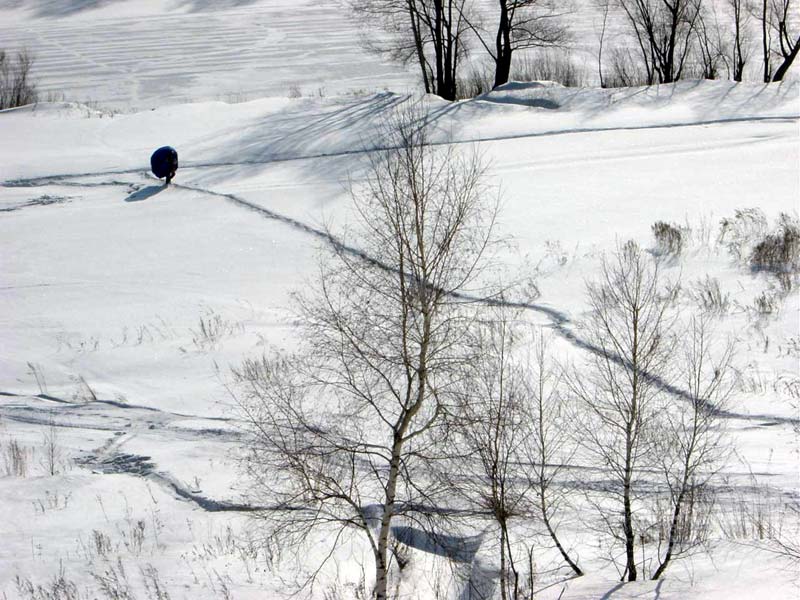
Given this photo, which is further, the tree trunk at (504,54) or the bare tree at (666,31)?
the bare tree at (666,31)

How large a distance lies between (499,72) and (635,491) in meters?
19.6

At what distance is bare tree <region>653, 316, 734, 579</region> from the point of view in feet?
32.5

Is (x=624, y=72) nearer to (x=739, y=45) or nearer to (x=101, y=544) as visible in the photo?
(x=739, y=45)

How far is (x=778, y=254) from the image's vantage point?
17.2 metres

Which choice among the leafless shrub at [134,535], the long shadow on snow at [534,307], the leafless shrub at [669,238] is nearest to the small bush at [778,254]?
the leafless shrub at [669,238]

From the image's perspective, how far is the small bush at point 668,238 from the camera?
17.9m

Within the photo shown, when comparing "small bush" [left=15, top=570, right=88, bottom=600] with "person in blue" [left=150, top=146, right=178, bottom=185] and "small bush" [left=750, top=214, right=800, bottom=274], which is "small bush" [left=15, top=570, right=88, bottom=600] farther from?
"person in blue" [left=150, top=146, right=178, bottom=185]

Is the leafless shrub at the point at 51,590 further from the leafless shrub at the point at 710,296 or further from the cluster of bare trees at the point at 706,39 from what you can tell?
the cluster of bare trees at the point at 706,39

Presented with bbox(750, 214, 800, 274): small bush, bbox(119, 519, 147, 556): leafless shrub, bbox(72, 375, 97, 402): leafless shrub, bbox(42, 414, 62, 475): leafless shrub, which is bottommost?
bbox(119, 519, 147, 556): leafless shrub

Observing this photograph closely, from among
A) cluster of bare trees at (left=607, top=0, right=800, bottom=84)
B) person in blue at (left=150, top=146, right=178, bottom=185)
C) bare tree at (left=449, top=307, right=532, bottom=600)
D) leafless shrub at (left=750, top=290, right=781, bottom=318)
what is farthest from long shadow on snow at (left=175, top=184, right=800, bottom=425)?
cluster of bare trees at (left=607, top=0, right=800, bottom=84)

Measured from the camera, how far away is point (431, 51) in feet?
127

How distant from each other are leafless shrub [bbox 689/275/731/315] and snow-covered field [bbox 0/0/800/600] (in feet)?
0.52

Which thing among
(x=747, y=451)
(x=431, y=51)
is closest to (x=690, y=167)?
(x=747, y=451)

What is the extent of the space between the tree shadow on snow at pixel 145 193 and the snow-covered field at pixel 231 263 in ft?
0.38
